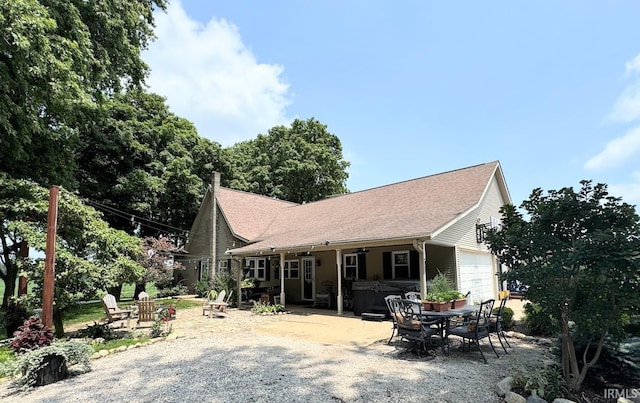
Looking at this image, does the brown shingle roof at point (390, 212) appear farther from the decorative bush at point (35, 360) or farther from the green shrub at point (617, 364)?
the decorative bush at point (35, 360)

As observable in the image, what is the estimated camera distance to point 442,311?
7207 millimetres

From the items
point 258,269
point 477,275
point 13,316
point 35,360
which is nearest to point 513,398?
point 35,360

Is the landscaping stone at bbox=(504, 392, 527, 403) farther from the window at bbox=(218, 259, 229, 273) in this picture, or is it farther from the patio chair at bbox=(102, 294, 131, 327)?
the window at bbox=(218, 259, 229, 273)

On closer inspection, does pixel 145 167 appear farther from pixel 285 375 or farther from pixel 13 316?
pixel 285 375

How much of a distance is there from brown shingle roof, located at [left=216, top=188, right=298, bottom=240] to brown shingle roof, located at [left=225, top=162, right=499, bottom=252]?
3.09 feet

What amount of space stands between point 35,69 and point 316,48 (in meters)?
8.69

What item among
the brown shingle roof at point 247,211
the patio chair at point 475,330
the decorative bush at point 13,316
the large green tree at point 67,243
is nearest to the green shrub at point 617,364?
the patio chair at point 475,330

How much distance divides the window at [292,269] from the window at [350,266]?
327 centimetres

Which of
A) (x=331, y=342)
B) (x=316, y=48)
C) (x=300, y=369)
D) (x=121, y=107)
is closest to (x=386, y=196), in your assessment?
(x=316, y=48)

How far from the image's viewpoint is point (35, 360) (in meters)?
5.79

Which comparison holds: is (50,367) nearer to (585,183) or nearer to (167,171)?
(585,183)

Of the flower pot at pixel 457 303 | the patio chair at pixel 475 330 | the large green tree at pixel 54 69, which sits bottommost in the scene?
the patio chair at pixel 475 330

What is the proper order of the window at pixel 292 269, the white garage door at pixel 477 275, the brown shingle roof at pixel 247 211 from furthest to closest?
the brown shingle roof at pixel 247 211, the window at pixel 292 269, the white garage door at pixel 477 275

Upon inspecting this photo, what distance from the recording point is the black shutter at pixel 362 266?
15211mm
